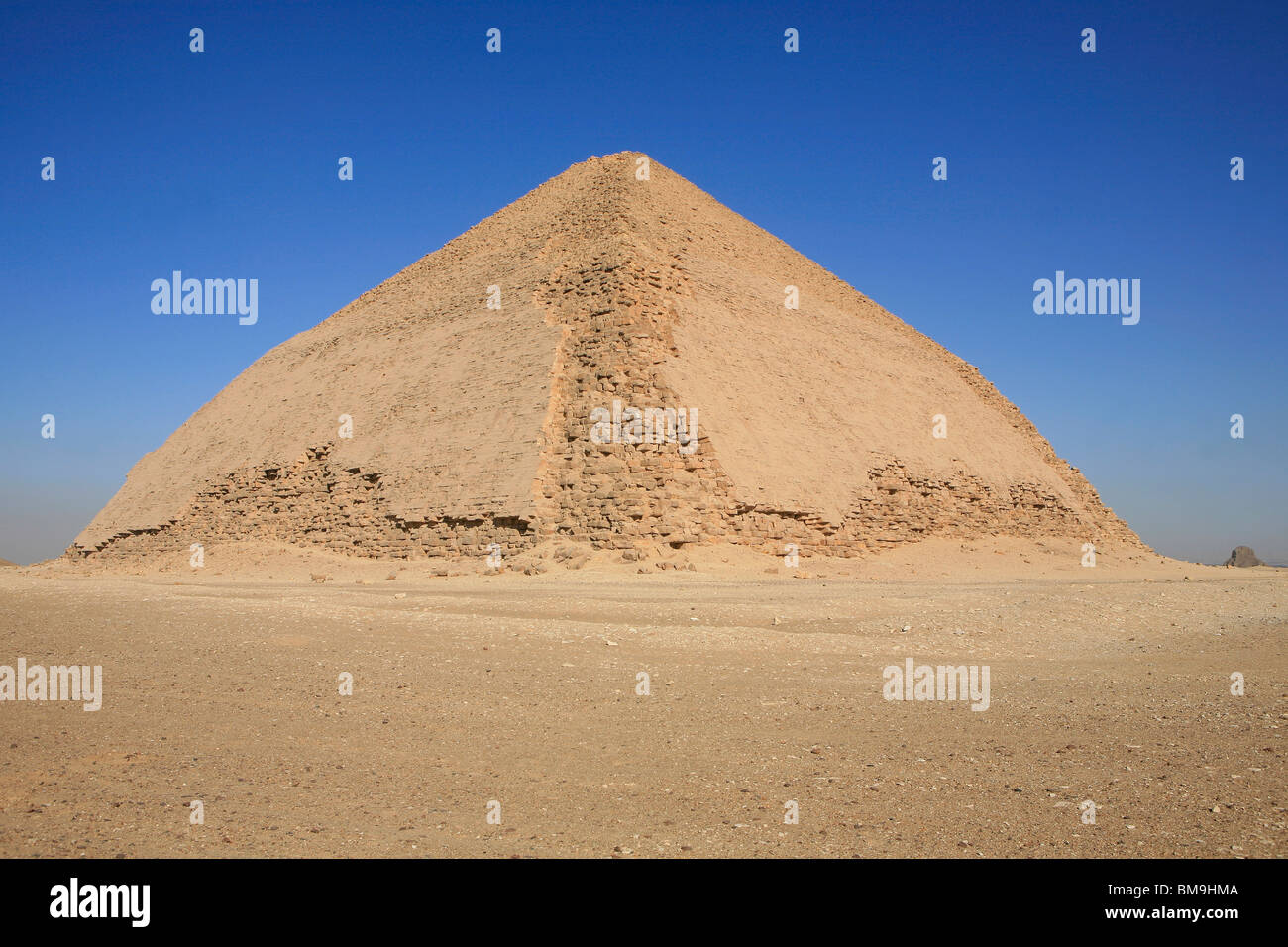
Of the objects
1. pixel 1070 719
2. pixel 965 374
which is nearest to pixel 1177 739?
pixel 1070 719

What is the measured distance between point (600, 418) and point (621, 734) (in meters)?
17.4

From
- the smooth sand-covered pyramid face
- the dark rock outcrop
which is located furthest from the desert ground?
the dark rock outcrop

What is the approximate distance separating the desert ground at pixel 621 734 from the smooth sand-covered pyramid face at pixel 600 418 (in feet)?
35.3

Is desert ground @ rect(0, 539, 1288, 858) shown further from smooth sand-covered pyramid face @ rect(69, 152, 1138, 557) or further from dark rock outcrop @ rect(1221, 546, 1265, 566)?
dark rock outcrop @ rect(1221, 546, 1265, 566)

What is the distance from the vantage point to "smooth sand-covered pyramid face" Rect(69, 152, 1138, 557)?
23.1 metres

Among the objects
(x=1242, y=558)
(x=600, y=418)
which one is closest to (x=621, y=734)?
(x=600, y=418)

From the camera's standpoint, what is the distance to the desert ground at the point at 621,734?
4.34m

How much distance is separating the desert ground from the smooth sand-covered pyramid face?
1075 centimetres

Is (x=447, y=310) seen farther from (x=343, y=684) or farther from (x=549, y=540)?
(x=343, y=684)

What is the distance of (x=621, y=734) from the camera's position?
20.8 feet

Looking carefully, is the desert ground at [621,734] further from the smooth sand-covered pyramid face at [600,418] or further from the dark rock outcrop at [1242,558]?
the dark rock outcrop at [1242,558]

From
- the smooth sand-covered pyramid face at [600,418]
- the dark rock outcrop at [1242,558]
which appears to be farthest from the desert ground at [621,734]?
the dark rock outcrop at [1242,558]

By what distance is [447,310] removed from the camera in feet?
103

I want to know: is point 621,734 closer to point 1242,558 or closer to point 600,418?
point 600,418
